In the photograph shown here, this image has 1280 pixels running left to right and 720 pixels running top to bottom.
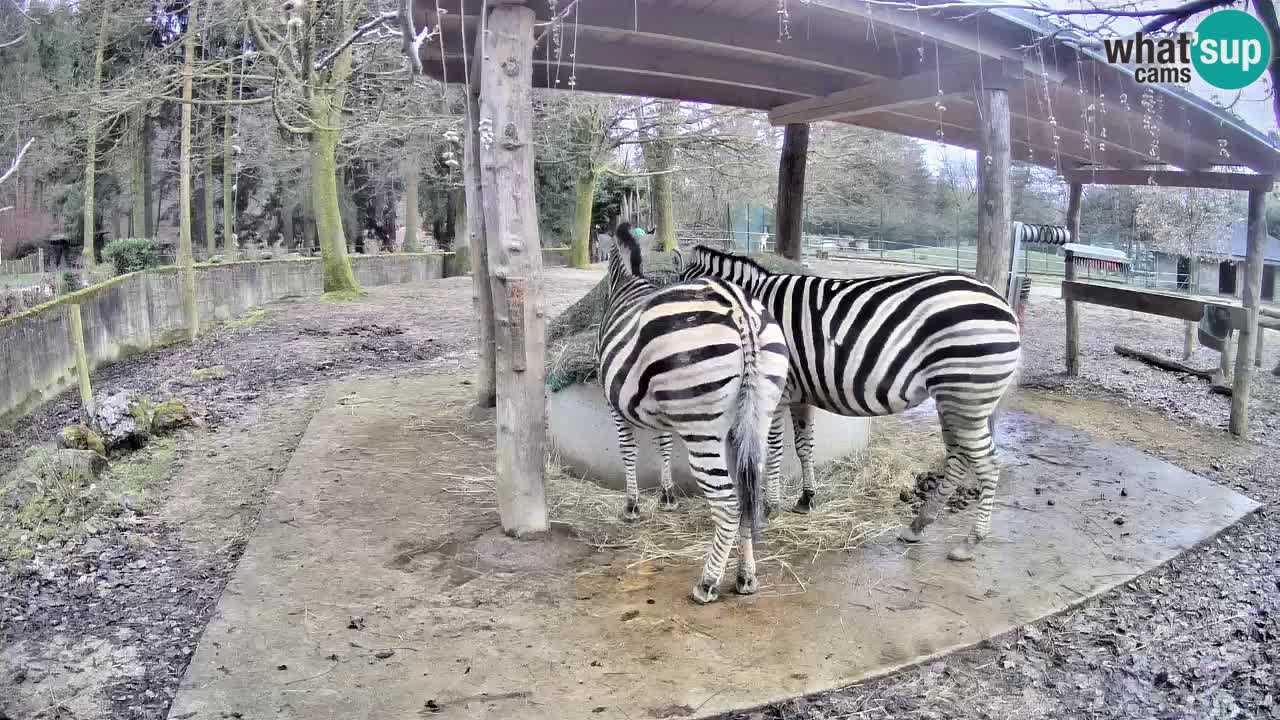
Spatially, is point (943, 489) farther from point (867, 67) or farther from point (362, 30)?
point (362, 30)

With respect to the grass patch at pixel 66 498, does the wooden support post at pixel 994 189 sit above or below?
above

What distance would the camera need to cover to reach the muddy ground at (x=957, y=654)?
2.95 m

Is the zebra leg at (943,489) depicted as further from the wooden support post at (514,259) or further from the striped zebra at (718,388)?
the wooden support post at (514,259)

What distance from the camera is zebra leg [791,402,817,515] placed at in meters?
4.81

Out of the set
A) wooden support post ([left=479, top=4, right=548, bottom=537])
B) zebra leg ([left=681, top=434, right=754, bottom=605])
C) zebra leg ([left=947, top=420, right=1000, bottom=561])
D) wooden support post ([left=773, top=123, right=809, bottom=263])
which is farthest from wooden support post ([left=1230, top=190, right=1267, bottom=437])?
wooden support post ([left=479, top=4, right=548, bottom=537])

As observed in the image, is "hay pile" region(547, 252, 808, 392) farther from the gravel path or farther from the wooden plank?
the wooden plank

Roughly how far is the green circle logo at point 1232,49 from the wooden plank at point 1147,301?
441cm

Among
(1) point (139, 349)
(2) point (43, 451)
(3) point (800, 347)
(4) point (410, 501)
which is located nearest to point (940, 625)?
(3) point (800, 347)

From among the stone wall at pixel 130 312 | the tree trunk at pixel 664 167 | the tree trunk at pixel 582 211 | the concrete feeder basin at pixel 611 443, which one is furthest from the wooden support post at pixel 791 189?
the tree trunk at pixel 582 211

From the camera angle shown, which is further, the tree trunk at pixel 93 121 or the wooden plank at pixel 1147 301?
the tree trunk at pixel 93 121

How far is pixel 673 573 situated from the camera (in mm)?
3945

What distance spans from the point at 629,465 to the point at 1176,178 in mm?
6249

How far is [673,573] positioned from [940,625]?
4.13 feet
